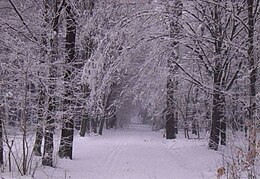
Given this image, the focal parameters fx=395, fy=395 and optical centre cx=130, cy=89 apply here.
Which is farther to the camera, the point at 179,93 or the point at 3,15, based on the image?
the point at 179,93

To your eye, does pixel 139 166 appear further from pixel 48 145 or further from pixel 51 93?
pixel 51 93

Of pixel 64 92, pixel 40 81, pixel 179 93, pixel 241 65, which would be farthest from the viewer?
pixel 179 93

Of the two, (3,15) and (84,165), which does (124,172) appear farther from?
(3,15)

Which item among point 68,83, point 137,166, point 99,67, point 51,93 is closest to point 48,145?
point 51,93

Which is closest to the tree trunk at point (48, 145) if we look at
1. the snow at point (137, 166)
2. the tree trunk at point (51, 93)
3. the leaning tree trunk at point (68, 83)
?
the tree trunk at point (51, 93)

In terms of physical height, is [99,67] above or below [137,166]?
above

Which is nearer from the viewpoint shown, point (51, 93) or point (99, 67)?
point (99, 67)

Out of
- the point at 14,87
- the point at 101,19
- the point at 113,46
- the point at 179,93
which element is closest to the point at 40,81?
the point at 14,87

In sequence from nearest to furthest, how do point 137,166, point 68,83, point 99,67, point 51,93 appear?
point 99,67, point 51,93, point 68,83, point 137,166

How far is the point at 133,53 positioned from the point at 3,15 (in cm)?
438

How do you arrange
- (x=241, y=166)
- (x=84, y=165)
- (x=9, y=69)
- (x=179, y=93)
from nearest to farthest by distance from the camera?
(x=241, y=166) < (x=9, y=69) < (x=84, y=165) < (x=179, y=93)

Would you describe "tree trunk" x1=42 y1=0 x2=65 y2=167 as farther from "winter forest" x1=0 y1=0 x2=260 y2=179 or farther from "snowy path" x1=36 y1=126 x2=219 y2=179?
"snowy path" x1=36 y1=126 x2=219 y2=179

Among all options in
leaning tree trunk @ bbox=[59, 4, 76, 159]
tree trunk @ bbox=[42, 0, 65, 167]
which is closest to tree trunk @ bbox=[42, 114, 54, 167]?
tree trunk @ bbox=[42, 0, 65, 167]

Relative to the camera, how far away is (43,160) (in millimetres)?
12086
